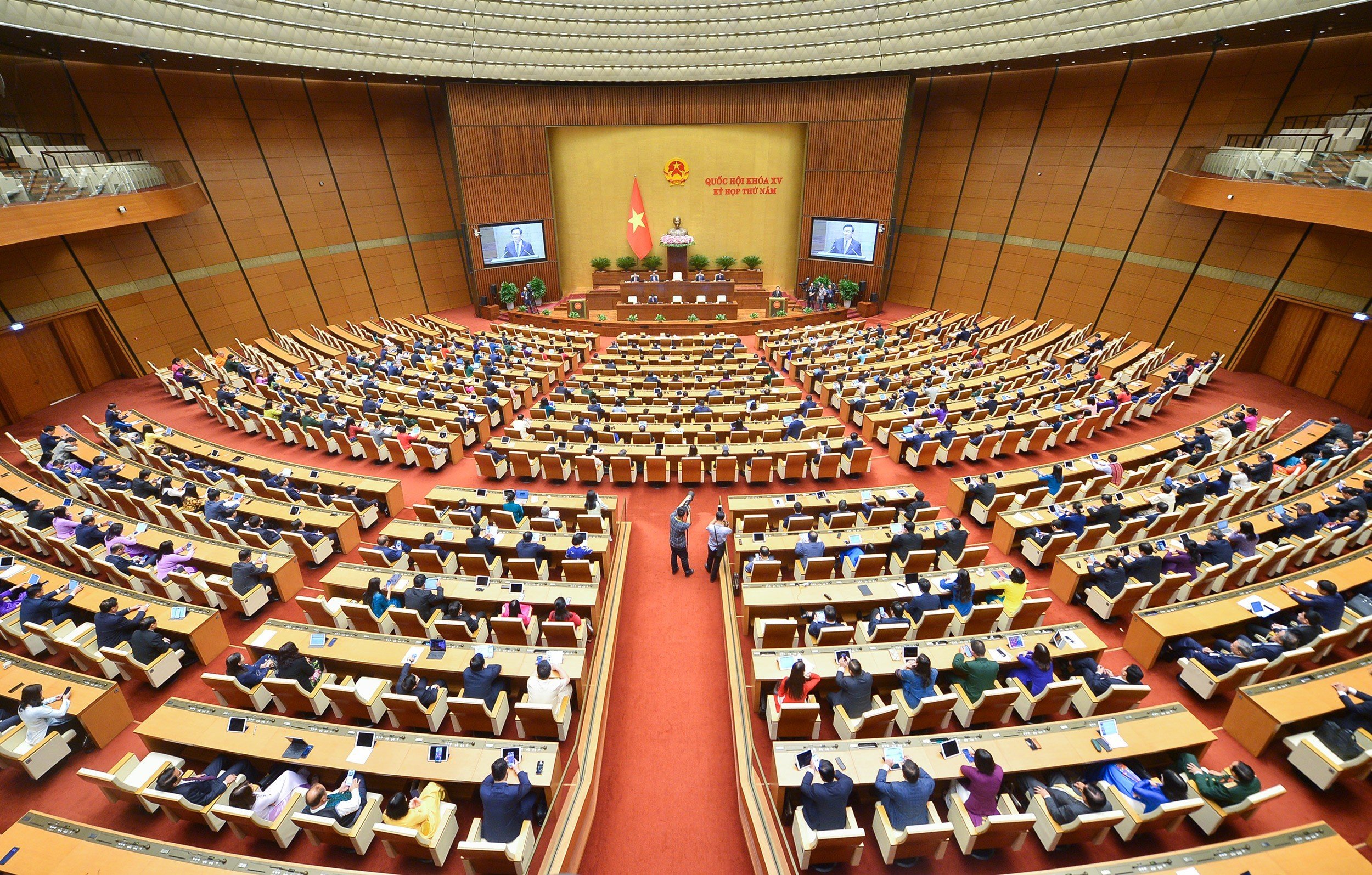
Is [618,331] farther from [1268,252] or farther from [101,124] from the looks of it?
[1268,252]

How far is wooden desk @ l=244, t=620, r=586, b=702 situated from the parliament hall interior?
0.24 ft

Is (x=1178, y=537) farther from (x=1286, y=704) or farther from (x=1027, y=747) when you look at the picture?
(x=1027, y=747)

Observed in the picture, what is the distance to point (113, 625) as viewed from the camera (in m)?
7.08

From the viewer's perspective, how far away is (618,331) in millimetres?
22156

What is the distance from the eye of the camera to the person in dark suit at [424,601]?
24.3ft

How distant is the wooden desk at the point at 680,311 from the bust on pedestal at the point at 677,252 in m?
1.58

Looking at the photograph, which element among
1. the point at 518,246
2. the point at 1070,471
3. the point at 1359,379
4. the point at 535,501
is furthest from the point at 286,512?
the point at 1359,379

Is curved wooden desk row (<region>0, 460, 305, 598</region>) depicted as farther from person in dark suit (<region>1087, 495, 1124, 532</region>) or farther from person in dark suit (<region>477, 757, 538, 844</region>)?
person in dark suit (<region>1087, 495, 1124, 532</region>)

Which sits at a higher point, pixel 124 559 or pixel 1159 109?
pixel 1159 109

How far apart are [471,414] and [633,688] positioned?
8436mm

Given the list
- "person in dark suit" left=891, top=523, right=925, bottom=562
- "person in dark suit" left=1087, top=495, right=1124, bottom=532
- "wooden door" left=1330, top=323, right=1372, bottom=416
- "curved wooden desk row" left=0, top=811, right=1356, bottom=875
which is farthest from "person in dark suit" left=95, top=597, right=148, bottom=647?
"wooden door" left=1330, top=323, right=1372, bottom=416

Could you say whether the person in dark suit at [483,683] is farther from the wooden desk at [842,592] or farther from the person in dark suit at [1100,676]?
the person in dark suit at [1100,676]

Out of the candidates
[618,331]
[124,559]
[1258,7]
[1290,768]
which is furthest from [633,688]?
[1258,7]

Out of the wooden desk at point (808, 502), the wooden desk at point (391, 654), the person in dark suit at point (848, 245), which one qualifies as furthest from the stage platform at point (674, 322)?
the wooden desk at point (391, 654)
